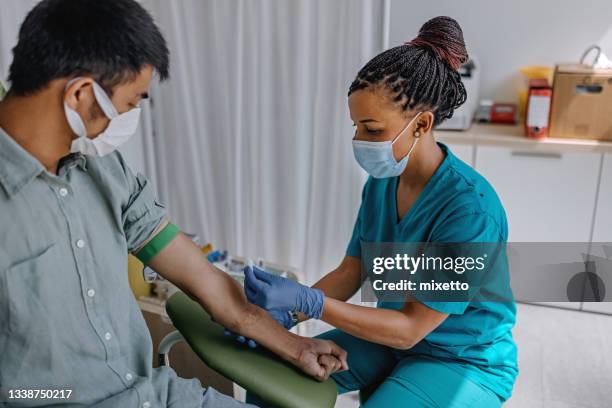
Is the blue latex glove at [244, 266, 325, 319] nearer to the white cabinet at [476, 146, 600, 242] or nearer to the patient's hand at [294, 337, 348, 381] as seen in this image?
the patient's hand at [294, 337, 348, 381]

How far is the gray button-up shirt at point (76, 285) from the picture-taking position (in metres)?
1.07

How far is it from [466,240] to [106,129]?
83cm

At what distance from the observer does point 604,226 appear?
8.97 feet

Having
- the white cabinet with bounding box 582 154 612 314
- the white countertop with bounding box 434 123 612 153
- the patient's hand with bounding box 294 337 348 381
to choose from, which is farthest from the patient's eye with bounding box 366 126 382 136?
the white cabinet with bounding box 582 154 612 314

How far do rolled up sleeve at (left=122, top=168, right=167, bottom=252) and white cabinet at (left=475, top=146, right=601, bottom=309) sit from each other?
1.82m

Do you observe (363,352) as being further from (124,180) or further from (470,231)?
(124,180)

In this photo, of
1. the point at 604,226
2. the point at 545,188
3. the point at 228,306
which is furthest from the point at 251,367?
the point at 604,226

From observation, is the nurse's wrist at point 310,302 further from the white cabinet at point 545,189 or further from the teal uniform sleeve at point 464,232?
the white cabinet at point 545,189

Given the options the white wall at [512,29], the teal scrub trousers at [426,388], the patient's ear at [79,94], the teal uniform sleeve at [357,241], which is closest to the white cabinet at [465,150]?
the white wall at [512,29]

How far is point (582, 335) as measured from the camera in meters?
2.77

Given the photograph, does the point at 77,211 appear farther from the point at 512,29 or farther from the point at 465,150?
the point at 512,29

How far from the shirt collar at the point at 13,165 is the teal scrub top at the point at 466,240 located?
2.97 ft

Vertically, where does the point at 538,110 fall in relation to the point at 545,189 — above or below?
above

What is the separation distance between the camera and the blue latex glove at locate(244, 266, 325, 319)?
4.70 feet
